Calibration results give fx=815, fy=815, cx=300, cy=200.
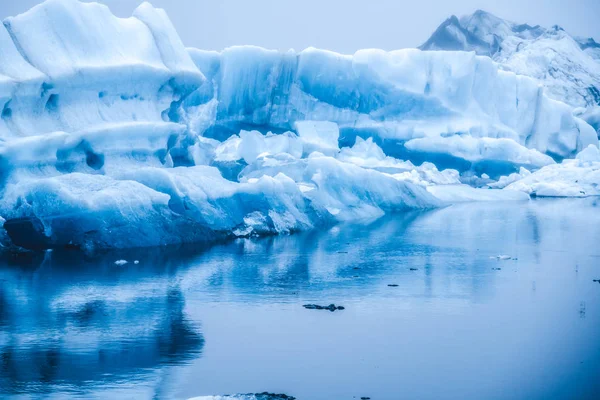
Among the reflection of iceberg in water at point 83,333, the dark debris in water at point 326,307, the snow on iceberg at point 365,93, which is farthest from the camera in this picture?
the snow on iceberg at point 365,93

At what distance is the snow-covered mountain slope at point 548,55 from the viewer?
29.9m

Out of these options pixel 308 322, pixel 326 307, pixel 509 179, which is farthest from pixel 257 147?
pixel 308 322

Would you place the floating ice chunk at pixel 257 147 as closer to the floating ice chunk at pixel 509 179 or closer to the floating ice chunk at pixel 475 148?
the floating ice chunk at pixel 475 148

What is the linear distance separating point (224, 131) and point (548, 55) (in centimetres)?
Answer: 1470

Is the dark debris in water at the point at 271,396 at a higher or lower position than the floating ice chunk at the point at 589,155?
lower

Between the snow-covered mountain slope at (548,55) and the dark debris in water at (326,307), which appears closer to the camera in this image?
the dark debris in water at (326,307)

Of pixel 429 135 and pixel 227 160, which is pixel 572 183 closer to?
pixel 429 135

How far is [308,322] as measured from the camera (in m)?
7.43

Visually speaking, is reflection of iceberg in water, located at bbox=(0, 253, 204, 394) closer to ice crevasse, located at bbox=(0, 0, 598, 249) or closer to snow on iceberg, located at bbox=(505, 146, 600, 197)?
ice crevasse, located at bbox=(0, 0, 598, 249)

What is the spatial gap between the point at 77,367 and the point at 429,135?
55.9ft

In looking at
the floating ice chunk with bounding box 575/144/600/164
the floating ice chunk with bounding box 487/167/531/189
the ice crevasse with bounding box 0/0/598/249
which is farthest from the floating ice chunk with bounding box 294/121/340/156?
the floating ice chunk with bounding box 575/144/600/164

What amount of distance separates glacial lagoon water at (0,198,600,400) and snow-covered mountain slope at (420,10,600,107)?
61.3 ft

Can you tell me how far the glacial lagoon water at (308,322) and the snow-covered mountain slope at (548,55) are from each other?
18687mm

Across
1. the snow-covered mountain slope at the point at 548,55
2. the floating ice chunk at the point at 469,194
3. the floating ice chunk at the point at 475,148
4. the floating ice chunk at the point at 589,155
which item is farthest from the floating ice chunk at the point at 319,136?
the snow-covered mountain slope at the point at 548,55
